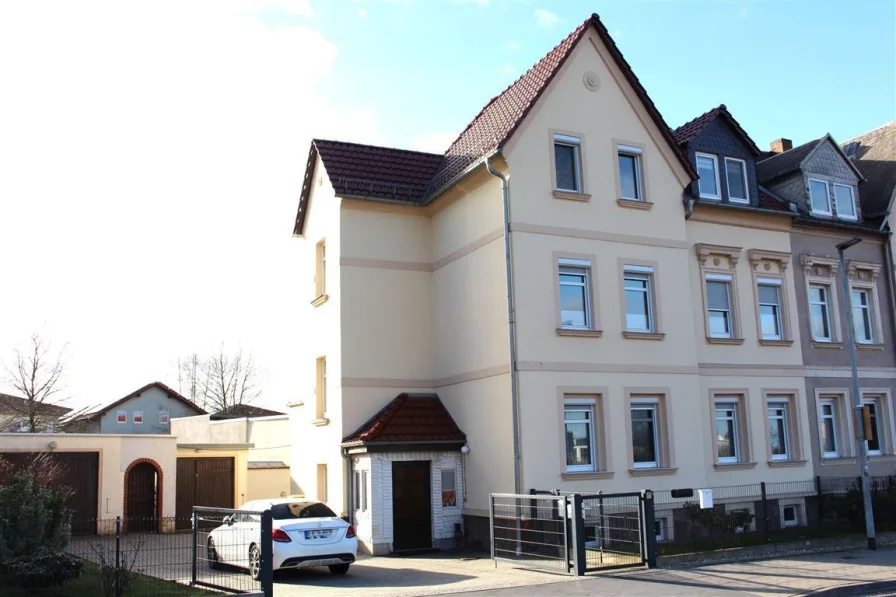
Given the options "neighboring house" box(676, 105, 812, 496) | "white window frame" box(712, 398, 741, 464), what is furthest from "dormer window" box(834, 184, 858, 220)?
"white window frame" box(712, 398, 741, 464)

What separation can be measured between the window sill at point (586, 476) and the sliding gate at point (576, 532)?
80cm

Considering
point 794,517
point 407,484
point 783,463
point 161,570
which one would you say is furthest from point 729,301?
point 161,570

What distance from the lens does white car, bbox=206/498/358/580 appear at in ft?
53.8

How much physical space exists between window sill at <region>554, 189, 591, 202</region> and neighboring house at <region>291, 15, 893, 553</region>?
0.11ft

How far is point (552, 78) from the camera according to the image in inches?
848

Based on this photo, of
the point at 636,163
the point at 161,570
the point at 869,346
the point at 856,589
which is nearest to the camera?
the point at 856,589

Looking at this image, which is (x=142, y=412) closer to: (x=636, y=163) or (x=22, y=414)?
(x=22, y=414)

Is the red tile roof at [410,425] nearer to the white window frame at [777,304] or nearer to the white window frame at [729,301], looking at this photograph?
the white window frame at [729,301]

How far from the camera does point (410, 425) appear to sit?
22109 millimetres

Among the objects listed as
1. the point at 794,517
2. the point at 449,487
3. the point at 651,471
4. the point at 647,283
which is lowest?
the point at 794,517

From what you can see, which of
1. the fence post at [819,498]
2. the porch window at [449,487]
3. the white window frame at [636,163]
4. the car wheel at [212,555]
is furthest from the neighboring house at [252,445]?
the fence post at [819,498]

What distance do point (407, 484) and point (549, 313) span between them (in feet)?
18.3

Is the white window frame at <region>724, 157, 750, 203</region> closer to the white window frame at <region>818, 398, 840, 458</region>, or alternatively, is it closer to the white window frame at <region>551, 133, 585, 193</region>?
the white window frame at <region>551, 133, 585, 193</region>

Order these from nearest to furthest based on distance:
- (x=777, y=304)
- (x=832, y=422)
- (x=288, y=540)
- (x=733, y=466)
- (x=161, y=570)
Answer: (x=161, y=570)
(x=288, y=540)
(x=733, y=466)
(x=777, y=304)
(x=832, y=422)
